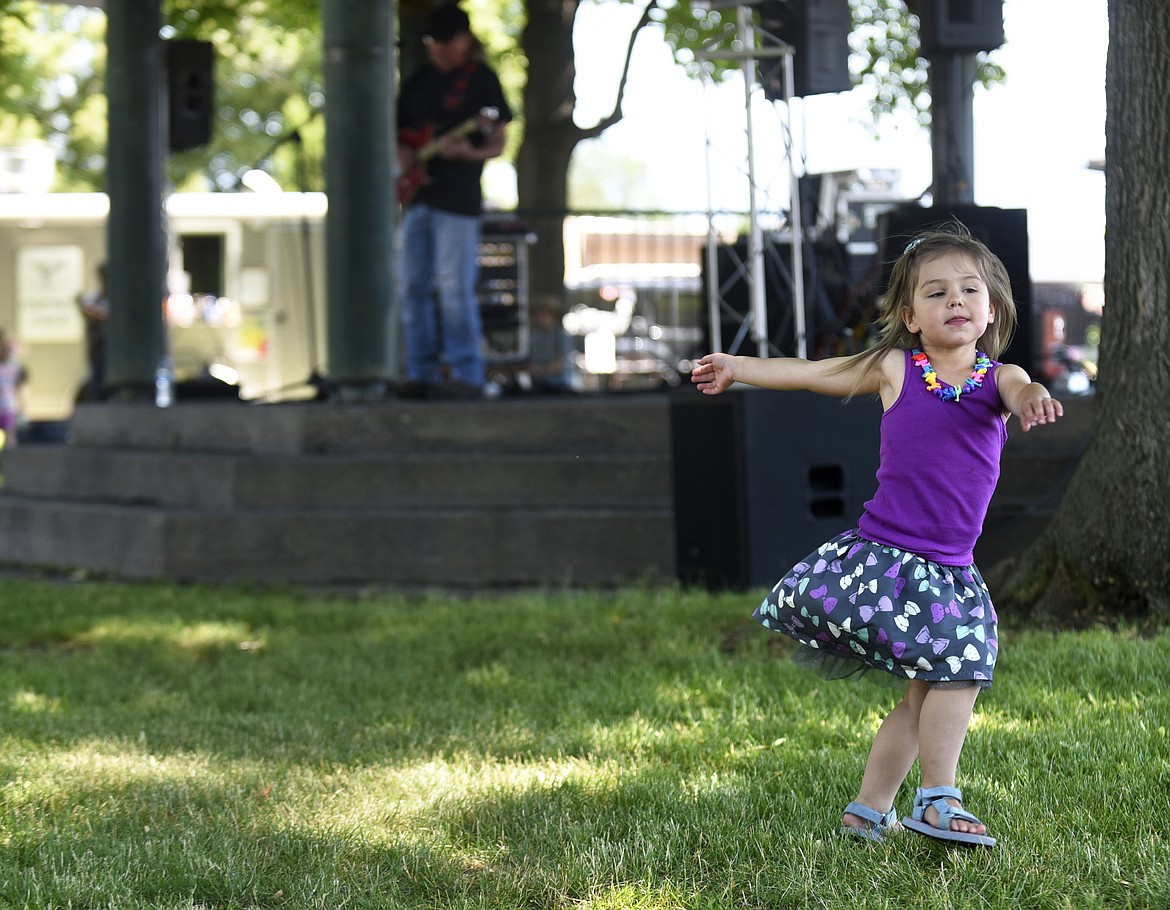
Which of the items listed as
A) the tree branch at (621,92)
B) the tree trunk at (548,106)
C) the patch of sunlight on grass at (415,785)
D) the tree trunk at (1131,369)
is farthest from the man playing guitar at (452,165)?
the tree branch at (621,92)

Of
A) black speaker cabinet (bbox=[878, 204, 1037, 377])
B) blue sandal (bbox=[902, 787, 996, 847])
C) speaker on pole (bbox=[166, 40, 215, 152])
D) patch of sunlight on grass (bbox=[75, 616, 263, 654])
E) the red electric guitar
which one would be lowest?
patch of sunlight on grass (bbox=[75, 616, 263, 654])

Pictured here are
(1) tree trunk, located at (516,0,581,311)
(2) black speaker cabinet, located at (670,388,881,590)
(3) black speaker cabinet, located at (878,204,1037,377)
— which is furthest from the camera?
(1) tree trunk, located at (516,0,581,311)

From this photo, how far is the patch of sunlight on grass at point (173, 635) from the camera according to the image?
6.64m

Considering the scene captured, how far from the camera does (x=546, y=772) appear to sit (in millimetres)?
4184

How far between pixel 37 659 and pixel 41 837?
298 centimetres

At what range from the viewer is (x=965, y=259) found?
335cm

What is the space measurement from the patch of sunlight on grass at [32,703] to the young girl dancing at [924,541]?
9.78 feet

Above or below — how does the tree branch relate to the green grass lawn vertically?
above

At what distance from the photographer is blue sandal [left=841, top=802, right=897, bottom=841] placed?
3.40 meters

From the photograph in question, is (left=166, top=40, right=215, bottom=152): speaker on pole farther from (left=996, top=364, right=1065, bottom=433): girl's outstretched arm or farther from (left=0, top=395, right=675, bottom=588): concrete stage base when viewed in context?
(left=996, top=364, right=1065, bottom=433): girl's outstretched arm

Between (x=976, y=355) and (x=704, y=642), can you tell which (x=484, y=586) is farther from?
(x=976, y=355)

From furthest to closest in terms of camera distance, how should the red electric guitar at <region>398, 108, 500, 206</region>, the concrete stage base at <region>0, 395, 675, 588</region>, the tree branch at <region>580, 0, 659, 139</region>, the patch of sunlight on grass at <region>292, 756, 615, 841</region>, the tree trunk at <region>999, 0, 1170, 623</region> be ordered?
1. the tree branch at <region>580, 0, 659, 139</region>
2. the red electric guitar at <region>398, 108, 500, 206</region>
3. the concrete stage base at <region>0, 395, 675, 588</region>
4. the tree trunk at <region>999, 0, 1170, 623</region>
5. the patch of sunlight on grass at <region>292, 756, 615, 841</region>

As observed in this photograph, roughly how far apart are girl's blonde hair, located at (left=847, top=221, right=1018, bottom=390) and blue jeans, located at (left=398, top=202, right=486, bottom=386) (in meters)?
6.00

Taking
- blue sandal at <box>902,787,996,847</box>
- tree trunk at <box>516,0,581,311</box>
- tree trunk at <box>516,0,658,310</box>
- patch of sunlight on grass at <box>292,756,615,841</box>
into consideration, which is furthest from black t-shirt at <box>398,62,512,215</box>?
blue sandal at <box>902,787,996,847</box>
